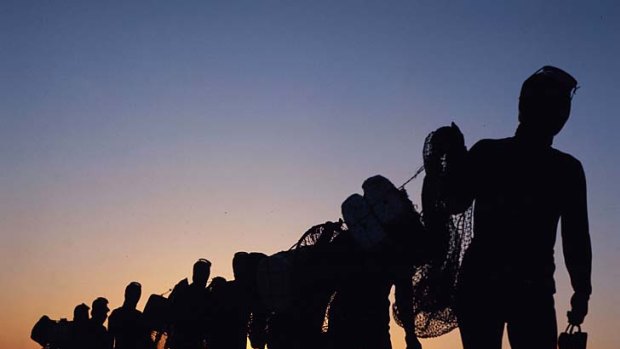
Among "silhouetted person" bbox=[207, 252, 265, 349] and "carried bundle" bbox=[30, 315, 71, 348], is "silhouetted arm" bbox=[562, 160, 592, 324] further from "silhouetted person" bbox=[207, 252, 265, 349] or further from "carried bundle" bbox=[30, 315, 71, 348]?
"carried bundle" bbox=[30, 315, 71, 348]

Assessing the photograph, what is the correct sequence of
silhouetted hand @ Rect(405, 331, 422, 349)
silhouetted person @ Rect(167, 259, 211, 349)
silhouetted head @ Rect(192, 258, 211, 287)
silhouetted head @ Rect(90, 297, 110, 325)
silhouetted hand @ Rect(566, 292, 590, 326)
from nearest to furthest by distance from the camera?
silhouetted hand @ Rect(566, 292, 590, 326) < silhouetted hand @ Rect(405, 331, 422, 349) < silhouetted person @ Rect(167, 259, 211, 349) < silhouetted head @ Rect(192, 258, 211, 287) < silhouetted head @ Rect(90, 297, 110, 325)

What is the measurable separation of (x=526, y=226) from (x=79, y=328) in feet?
39.9

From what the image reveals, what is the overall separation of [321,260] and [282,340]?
1494 millimetres

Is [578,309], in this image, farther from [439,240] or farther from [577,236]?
[439,240]

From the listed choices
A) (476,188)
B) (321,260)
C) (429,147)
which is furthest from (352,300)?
(476,188)

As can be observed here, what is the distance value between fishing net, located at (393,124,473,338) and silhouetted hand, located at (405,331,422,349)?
151mm

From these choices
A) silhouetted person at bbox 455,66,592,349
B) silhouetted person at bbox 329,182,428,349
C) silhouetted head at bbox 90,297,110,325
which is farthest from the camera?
silhouetted head at bbox 90,297,110,325

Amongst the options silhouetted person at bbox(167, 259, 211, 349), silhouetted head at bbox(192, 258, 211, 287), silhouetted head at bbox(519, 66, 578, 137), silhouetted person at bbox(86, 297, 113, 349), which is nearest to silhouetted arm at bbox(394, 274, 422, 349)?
silhouetted head at bbox(519, 66, 578, 137)

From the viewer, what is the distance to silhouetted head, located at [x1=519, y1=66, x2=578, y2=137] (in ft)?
20.0

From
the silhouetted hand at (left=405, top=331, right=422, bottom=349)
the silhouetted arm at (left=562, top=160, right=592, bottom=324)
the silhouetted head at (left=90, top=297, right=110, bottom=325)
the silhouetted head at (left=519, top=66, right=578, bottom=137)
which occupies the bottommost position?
the silhouetted hand at (left=405, top=331, right=422, bottom=349)

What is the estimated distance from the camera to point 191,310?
524 inches

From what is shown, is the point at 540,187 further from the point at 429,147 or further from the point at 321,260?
the point at 321,260

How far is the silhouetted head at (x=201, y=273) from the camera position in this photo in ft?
44.8

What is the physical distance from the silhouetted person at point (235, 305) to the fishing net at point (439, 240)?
371cm
